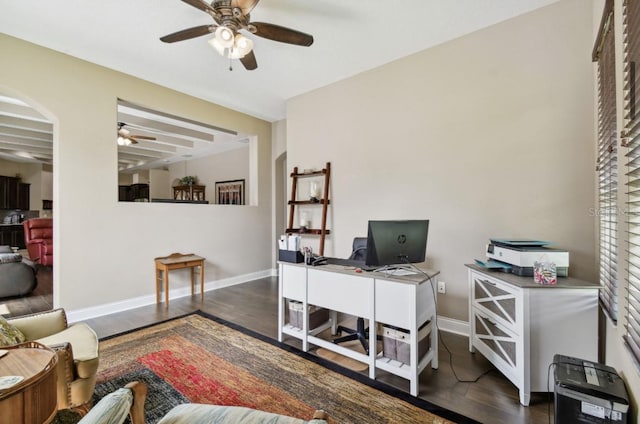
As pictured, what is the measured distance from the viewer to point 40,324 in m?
1.92

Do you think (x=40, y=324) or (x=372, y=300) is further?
(x=372, y=300)

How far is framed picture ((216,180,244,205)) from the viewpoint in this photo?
6740mm

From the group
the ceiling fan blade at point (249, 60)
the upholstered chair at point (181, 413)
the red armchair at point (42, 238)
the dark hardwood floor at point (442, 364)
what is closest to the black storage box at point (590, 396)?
the dark hardwood floor at point (442, 364)

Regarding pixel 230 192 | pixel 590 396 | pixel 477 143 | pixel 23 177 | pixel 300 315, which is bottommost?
pixel 300 315

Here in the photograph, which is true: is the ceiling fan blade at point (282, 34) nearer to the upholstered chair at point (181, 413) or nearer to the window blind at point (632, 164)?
the window blind at point (632, 164)

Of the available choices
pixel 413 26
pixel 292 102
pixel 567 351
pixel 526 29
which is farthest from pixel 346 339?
pixel 292 102

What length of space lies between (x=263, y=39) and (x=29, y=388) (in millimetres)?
3160

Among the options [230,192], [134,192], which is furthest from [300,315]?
[134,192]

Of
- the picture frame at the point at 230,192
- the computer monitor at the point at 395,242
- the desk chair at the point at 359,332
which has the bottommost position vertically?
the desk chair at the point at 359,332

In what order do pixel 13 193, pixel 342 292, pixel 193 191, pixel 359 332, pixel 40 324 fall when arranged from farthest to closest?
1. pixel 13 193
2. pixel 193 191
3. pixel 359 332
4. pixel 342 292
5. pixel 40 324

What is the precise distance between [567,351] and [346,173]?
2723 mm

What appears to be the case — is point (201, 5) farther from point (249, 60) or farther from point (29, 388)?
point (29, 388)

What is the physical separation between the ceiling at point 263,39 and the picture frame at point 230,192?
314 centimetres

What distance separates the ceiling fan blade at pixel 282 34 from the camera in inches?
92.8
